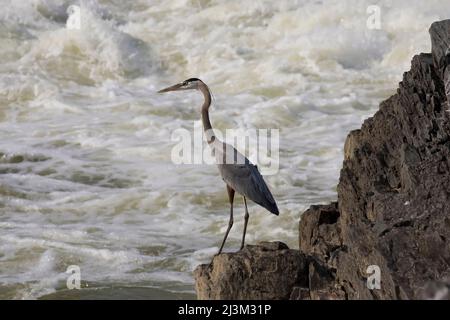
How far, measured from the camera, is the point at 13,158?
15781 mm

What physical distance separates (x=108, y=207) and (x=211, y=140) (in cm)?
473

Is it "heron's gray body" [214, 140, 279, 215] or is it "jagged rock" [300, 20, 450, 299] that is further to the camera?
"heron's gray body" [214, 140, 279, 215]

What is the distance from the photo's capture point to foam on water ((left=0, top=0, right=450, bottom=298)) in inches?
468

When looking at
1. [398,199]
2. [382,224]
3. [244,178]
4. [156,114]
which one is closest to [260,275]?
[382,224]

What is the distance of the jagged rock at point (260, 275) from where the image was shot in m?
7.01

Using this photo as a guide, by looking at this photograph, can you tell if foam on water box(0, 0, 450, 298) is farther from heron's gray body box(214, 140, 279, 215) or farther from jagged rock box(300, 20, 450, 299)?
jagged rock box(300, 20, 450, 299)

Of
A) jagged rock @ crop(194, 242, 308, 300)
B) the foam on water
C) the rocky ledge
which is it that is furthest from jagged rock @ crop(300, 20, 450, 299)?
the foam on water

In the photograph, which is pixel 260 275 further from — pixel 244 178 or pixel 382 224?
pixel 244 178

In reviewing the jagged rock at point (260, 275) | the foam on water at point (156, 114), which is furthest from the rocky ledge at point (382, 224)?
the foam on water at point (156, 114)

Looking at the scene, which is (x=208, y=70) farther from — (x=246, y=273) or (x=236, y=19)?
(x=246, y=273)

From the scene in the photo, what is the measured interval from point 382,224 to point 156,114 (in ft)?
38.5

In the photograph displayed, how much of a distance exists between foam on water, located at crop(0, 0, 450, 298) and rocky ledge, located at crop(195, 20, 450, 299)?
8.56ft

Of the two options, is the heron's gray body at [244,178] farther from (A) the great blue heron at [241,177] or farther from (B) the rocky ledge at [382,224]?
(B) the rocky ledge at [382,224]

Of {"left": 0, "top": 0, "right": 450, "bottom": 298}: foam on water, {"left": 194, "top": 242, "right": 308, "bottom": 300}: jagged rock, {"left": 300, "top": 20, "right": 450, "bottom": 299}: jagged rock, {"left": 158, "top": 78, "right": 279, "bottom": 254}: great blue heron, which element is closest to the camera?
{"left": 300, "top": 20, "right": 450, "bottom": 299}: jagged rock
